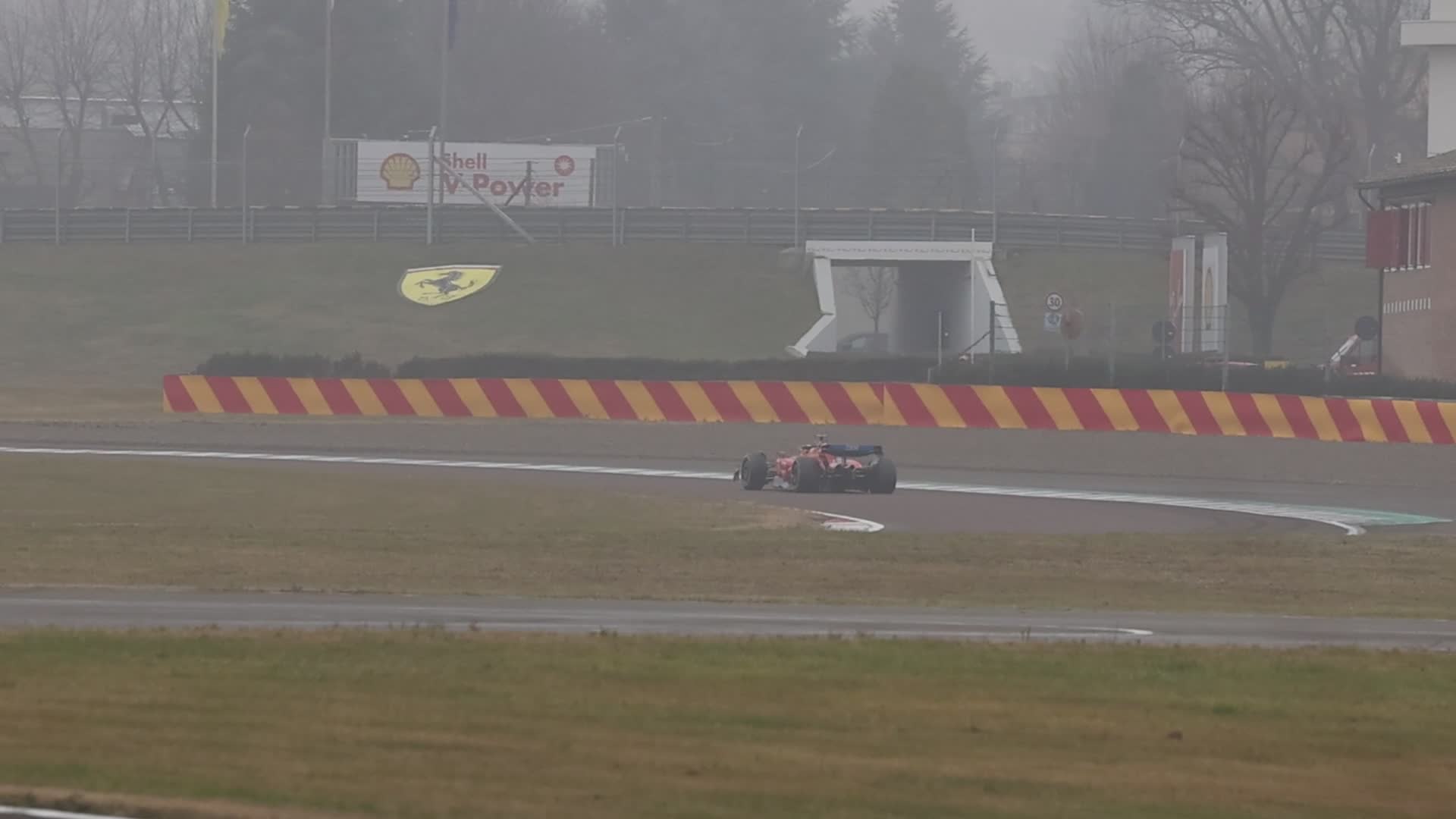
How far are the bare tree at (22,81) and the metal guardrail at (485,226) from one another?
11850mm

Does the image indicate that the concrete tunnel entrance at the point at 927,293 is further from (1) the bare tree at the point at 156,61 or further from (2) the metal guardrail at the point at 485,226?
(1) the bare tree at the point at 156,61

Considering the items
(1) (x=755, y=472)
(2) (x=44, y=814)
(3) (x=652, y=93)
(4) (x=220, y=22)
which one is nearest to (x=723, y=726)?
(2) (x=44, y=814)

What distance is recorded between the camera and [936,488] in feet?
107

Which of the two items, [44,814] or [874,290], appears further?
[874,290]

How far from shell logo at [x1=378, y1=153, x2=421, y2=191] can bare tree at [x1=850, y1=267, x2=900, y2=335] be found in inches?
823

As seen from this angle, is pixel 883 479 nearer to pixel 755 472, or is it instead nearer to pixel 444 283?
pixel 755 472

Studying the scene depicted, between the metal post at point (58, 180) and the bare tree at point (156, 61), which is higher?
the bare tree at point (156, 61)

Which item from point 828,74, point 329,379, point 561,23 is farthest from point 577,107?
point 329,379

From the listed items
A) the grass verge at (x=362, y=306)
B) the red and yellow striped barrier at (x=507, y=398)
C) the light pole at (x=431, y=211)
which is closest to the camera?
the red and yellow striped barrier at (x=507, y=398)

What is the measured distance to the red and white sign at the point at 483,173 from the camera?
68.3 metres

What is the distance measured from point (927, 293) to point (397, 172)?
17223 mm

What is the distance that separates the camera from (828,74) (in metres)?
121

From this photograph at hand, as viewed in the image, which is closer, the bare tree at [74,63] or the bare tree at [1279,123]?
the bare tree at [1279,123]

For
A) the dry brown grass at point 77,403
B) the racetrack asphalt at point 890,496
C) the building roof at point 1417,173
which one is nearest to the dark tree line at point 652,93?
the building roof at point 1417,173
